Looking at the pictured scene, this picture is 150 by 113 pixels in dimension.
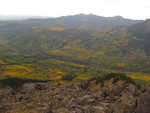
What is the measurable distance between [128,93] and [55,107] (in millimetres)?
26163

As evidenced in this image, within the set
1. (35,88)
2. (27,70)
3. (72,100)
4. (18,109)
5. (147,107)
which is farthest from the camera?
(27,70)

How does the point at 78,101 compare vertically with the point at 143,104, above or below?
below

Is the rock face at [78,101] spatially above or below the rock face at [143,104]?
below

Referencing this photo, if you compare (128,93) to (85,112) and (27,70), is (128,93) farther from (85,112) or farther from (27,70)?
(27,70)

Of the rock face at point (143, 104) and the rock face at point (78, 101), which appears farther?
the rock face at point (78, 101)

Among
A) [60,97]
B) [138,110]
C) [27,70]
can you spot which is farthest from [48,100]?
[27,70]

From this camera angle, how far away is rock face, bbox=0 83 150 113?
62344mm

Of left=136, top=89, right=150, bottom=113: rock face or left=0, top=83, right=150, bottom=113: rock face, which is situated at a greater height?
left=136, top=89, right=150, bottom=113: rock face

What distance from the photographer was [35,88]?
94750mm

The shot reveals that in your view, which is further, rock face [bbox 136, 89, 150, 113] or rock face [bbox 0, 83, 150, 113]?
rock face [bbox 0, 83, 150, 113]

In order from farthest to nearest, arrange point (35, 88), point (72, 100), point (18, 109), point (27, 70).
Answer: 1. point (27, 70)
2. point (35, 88)
3. point (72, 100)
4. point (18, 109)

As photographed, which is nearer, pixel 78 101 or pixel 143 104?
pixel 143 104

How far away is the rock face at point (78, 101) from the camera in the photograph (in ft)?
205

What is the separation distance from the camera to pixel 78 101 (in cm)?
7238
